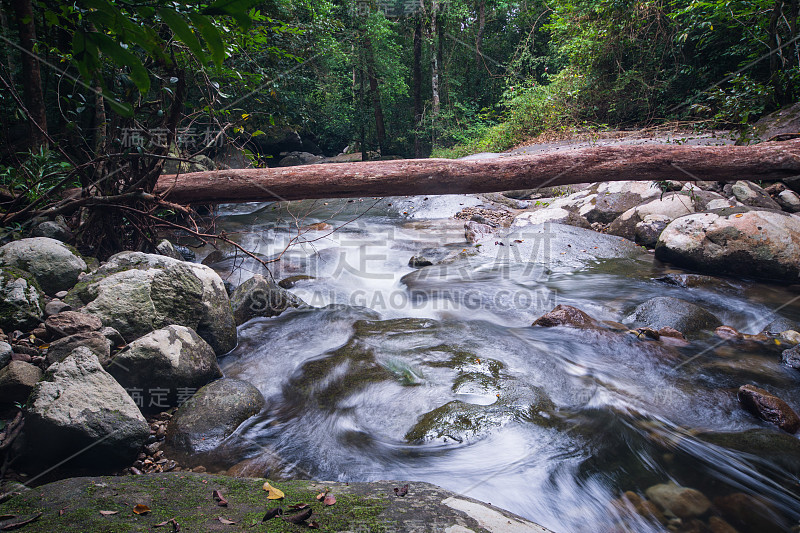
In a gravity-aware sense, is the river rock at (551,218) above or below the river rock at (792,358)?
above

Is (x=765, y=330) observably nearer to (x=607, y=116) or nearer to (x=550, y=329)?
(x=550, y=329)

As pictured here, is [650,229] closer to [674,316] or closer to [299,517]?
[674,316]

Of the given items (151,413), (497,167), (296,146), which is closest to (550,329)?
(497,167)

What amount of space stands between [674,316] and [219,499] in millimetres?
5236

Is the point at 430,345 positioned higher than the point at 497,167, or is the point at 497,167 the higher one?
the point at 497,167

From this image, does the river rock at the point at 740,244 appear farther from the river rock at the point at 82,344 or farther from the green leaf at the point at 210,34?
the river rock at the point at 82,344

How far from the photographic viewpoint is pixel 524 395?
3764 millimetres

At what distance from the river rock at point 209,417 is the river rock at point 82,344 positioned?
717mm

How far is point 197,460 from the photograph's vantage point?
2.96 metres

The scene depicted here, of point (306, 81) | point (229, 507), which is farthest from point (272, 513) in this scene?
point (306, 81)

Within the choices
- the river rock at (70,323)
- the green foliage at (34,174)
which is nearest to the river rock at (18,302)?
the river rock at (70,323)

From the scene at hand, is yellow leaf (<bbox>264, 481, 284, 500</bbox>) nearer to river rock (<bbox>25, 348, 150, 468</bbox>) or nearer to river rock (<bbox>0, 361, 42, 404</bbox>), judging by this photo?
river rock (<bbox>25, 348, 150, 468</bbox>)

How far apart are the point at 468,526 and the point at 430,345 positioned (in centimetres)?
308

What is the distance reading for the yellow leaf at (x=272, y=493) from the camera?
5.99 ft
